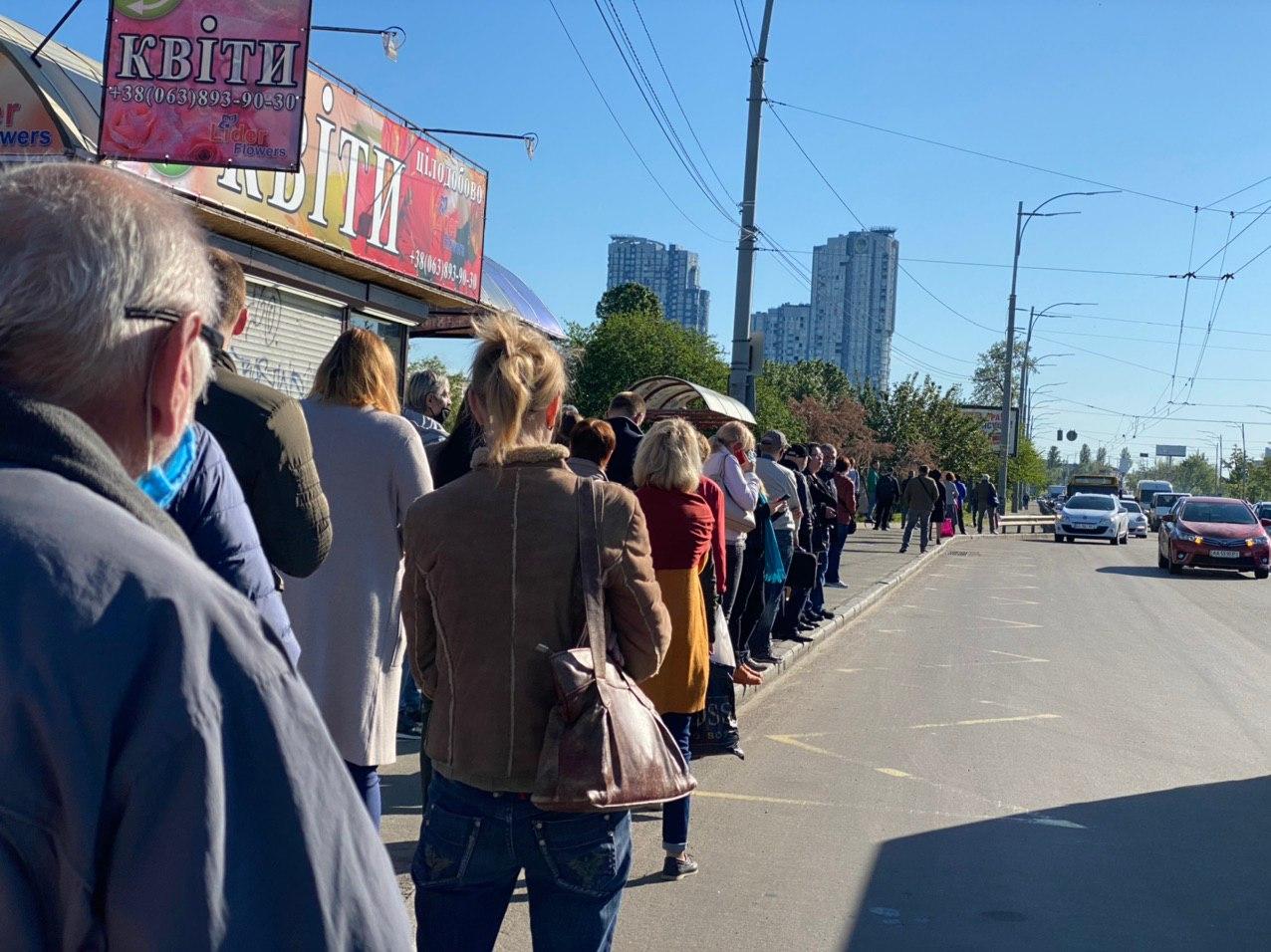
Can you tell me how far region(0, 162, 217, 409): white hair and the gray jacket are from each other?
0.18 meters

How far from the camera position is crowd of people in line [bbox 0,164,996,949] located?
1.07m

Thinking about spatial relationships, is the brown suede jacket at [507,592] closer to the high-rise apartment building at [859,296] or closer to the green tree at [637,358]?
the green tree at [637,358]

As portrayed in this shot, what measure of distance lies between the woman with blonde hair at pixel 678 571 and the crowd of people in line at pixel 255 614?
2 centimetres

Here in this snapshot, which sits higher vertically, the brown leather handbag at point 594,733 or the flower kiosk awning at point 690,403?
the flower kiosk awning at point 690,403

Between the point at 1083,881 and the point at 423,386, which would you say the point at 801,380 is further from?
the point at 1083,881

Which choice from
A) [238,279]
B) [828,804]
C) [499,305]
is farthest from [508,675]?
[499,305]

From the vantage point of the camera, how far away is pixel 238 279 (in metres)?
3.10

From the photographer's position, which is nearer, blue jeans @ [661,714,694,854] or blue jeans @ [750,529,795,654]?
blue jeans @ [661,714,694,854]

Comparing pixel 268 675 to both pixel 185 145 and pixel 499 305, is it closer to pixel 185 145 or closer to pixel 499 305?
pixel 185 145

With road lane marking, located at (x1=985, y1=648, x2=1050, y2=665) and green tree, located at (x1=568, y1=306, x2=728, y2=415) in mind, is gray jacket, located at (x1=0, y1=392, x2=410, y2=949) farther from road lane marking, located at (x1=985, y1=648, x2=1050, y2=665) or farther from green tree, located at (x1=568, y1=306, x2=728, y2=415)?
green tree, located at (x1=568, y1=306, x2=728, y2=415)

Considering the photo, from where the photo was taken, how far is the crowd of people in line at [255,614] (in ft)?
3.51

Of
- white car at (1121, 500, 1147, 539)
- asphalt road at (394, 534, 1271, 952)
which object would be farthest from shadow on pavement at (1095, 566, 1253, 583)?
white car at (1121, 500, 1147, 539)

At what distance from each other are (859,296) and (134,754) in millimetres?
175213

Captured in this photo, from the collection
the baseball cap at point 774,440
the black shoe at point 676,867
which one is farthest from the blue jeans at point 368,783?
the baseball cap at point 774,440
